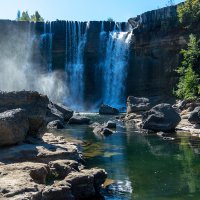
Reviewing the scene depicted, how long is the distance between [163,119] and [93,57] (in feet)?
131

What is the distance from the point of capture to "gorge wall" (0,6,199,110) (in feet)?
225

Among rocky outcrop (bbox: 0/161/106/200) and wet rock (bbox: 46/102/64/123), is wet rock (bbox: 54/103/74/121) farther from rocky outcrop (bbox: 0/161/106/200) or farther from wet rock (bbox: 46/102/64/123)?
rocky outcrop (bbox: 0/161/106/200)

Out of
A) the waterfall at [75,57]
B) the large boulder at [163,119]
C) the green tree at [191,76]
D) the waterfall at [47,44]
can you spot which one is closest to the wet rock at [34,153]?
the large boulder at [163,119]

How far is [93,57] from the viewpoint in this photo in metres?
75.2

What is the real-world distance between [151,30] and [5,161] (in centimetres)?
5570

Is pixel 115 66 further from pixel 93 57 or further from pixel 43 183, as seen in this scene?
pixel 43 183

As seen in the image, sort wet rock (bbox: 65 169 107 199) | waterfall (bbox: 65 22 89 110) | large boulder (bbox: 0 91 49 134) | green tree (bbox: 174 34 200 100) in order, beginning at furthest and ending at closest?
waterfall (bbox: 65 22 89 110) → green tree (bbox: 174 34 200 100) → large boulder (bbox: 0 91 49 134) → wet rock (bbox: 65 169 107 199)

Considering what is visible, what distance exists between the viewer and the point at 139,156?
24281mm

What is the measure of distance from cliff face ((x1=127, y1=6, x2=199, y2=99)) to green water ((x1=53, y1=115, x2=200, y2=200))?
34.5m

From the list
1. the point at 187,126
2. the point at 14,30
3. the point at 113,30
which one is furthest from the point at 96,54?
the point at 187,126

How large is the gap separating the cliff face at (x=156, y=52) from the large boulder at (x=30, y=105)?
44553mm

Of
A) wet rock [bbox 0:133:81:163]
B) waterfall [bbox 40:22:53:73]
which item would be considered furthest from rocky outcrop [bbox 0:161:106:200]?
waterfall [bbox 40:22:53:73]

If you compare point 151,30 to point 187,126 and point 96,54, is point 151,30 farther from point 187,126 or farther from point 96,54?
point 187,126

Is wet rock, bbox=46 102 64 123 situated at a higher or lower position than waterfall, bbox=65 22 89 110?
lower
